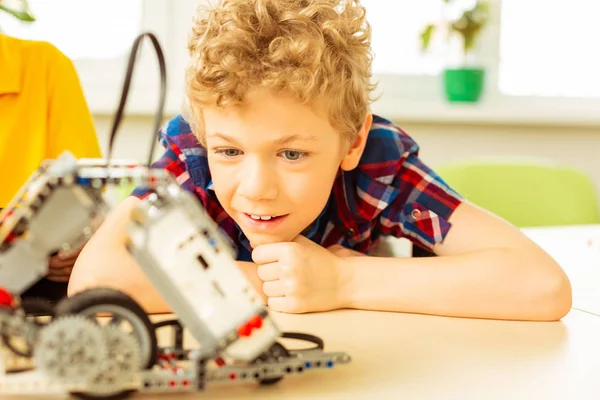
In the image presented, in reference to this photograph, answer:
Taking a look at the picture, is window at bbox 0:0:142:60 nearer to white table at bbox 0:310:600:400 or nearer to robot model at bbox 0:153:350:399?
white table at bbox 0:310:600:400

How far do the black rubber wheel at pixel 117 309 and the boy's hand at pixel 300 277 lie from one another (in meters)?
0.33

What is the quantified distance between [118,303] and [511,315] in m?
0.51

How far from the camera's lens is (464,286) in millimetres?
827

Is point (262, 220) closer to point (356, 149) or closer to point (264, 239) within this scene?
point (264, 239)

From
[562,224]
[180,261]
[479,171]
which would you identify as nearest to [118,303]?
[180,261]

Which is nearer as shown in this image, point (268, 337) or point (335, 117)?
point (268, 337)

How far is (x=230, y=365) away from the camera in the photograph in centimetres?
50

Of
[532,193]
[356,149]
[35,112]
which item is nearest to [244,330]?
[356,149]

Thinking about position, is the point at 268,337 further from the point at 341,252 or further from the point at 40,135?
the point at 40,135

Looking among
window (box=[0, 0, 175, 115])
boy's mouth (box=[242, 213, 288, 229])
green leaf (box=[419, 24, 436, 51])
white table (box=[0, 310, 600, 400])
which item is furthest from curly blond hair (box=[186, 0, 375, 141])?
green leaf (box=[419, 24, 436, 51])

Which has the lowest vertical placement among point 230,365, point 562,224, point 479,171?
point 562,224

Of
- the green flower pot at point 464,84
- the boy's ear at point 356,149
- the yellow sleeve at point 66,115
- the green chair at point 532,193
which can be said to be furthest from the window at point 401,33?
the boy's ear at point 356,149

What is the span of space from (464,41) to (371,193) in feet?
5.34

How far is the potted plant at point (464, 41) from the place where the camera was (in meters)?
2.43
